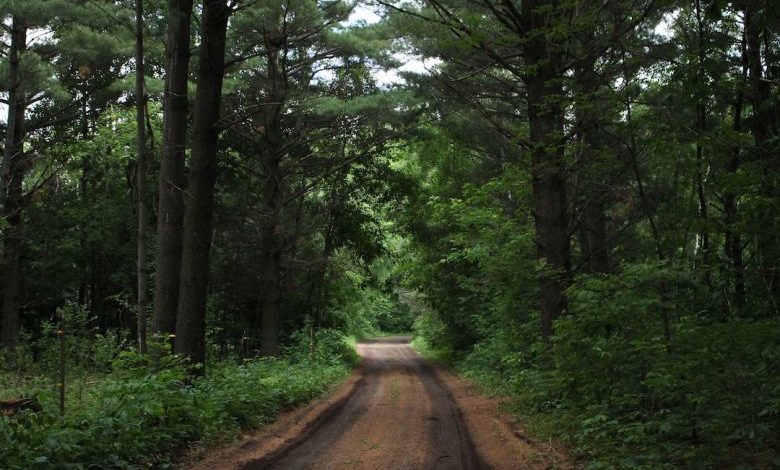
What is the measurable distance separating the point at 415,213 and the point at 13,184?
14.6m

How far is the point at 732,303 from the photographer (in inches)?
269

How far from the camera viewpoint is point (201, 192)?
9555 millimetres

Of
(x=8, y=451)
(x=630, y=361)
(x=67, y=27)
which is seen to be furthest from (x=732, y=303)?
(x=67, y=27)

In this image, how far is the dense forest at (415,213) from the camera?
5922 millimetres

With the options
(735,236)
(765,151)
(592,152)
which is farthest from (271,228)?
(765,151)

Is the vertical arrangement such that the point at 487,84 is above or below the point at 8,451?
above

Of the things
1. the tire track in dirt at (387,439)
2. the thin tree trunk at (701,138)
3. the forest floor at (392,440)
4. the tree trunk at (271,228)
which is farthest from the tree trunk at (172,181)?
the tree trunk at (271,228)

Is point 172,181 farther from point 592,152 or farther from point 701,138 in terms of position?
point 701,138

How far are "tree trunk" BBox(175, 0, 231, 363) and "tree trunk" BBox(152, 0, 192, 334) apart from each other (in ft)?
0.71

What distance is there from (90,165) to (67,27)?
8.06 meters

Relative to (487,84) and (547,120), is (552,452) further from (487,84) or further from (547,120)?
(487,84)

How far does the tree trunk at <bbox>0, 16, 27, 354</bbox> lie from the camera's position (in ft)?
52.7

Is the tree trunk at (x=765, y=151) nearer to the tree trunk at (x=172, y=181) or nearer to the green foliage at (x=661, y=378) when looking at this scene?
the green foliage at (x=661, y=378)

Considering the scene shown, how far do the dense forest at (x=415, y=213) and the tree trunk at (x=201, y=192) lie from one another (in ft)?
0.12
